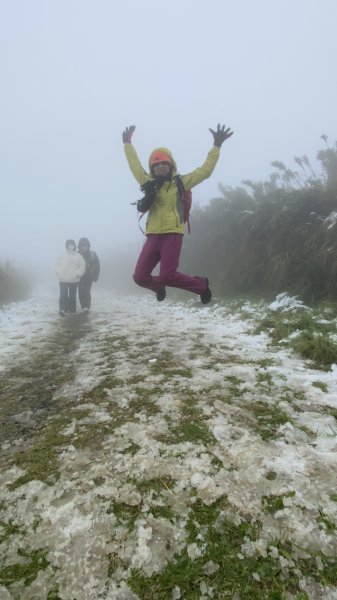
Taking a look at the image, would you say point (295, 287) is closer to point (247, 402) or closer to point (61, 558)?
point (247, 402)

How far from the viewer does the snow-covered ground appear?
1.34 meters

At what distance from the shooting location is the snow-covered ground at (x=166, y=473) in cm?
134

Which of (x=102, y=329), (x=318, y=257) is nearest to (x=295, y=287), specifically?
(x=318, y=257)

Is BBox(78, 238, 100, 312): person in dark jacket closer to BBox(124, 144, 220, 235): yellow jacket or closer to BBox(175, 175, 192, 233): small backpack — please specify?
BBox(124, 144, 220, 235): yellow jacket

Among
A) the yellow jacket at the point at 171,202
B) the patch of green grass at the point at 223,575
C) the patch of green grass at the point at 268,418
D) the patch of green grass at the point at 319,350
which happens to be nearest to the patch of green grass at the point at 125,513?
the patch of green grass at the point at 223,575

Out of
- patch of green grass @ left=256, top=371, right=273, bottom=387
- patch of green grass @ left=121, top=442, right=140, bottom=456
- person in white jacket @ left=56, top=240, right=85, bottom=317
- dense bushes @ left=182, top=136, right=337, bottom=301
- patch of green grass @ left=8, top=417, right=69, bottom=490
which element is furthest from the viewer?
person in white jacket @ left=56, top=240, right=85, bottom=317

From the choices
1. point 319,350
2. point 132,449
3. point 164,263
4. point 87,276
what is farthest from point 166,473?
point 87,276

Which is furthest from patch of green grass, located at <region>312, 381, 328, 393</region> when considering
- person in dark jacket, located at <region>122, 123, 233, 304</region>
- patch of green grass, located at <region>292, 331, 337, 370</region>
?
person in dark jacket, located at <region>122, 123, 233, 304</region>

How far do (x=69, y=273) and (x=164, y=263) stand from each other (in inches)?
195

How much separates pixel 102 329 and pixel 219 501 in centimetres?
478

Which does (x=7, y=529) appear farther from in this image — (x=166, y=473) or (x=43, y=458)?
(x=166, y=473)

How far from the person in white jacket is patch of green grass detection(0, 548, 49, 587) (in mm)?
7817

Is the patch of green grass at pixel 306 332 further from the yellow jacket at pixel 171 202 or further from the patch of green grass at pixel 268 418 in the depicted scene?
the yellow jacket at pixel 171 202

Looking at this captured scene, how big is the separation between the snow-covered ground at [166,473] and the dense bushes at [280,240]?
9.77ft
